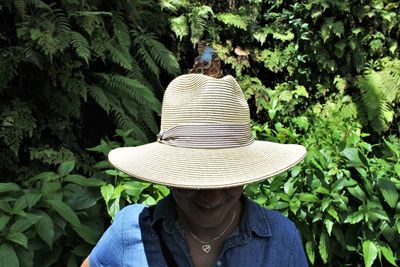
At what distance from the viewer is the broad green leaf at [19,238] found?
1969 mm

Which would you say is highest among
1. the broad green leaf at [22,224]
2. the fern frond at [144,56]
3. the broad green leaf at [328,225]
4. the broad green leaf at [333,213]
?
the fern frond at [144,56]

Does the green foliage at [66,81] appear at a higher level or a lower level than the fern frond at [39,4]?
lower

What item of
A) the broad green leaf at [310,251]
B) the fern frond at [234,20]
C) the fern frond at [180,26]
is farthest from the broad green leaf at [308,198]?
the fern frond at [234,20]

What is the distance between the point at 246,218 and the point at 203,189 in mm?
261

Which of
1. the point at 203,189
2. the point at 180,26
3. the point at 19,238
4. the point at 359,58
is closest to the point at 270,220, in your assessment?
the point at 203,189

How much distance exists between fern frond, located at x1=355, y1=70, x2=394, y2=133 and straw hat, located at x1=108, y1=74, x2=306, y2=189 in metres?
4.67

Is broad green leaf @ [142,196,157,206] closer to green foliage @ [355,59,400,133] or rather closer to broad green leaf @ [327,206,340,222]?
broad green leaf @ [327,206,340,222]

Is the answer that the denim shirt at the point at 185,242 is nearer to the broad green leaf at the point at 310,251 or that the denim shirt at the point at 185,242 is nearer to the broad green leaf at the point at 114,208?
the broad green leaf at the point at 114,208

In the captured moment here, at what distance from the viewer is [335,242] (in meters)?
2.64

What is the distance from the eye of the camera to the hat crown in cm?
133

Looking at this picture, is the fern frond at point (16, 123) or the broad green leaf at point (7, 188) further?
the fern frond at point (16, 123)

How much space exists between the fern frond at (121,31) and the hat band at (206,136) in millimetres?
3506

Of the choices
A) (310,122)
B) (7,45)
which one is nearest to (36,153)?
(7,45)

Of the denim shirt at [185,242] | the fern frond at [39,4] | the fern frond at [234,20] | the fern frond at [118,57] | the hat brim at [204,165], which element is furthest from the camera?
the fern frond at [234,20]
